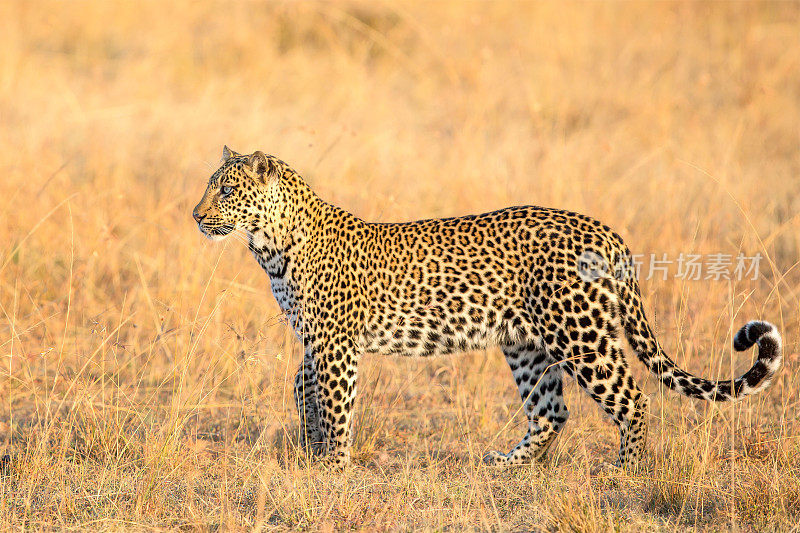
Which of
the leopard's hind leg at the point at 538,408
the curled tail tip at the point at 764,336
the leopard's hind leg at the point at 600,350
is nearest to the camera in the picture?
the curled tail tip at the point at 764,336

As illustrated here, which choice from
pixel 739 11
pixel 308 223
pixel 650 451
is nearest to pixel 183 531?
pixel 308 223

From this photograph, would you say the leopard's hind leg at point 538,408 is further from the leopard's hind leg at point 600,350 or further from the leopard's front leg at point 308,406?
the leopard's front leg at point 308,406

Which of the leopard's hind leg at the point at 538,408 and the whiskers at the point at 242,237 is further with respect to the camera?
the leopard's hind leg at the point at 538,408

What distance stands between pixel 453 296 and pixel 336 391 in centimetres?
93

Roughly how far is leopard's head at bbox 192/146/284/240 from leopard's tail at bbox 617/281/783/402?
2223 mm

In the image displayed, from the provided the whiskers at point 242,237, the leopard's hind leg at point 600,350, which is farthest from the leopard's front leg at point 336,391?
the leopard's hind leg at point 600,350

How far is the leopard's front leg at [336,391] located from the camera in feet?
20.7

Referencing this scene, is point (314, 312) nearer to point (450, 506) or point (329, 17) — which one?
point (450, 506)

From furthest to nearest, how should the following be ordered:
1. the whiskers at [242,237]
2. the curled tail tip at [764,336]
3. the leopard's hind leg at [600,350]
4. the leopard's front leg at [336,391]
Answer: the whiskers at [242,237] < the leopard's front leg at [336,391] < the leopard's hind leg at [600,350] < the curled tail tip at [764,336]

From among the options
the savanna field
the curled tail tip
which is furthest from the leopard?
the curled tail tip

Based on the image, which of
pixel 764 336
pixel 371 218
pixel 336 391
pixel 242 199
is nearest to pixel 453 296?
pixel 336 391

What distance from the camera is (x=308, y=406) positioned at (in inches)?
265

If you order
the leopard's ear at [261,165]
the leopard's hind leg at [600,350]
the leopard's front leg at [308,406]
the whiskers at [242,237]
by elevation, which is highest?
the leopard's ear at [261,165]

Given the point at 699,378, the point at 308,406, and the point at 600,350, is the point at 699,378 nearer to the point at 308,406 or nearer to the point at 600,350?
the point at 600,350
